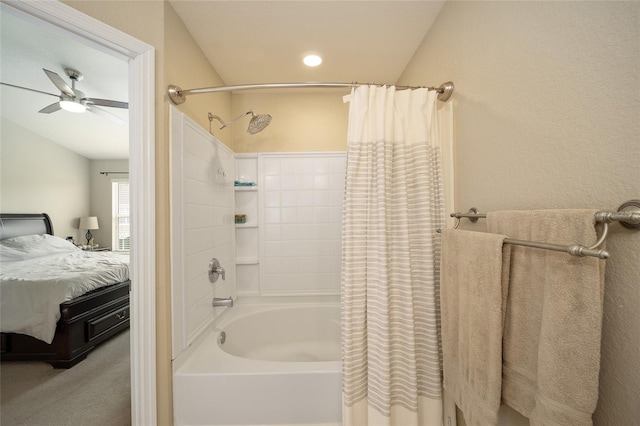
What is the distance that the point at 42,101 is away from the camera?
2.78 meters

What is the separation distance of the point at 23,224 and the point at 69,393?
312cm

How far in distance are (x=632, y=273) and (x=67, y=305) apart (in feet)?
11.1

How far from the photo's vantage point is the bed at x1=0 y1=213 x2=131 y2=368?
197cm

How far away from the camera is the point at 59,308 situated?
6.55ft

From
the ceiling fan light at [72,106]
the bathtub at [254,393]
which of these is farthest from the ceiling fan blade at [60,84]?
the bathtub at [254,393]

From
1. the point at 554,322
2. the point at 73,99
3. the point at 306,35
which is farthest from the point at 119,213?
the point at 554,322

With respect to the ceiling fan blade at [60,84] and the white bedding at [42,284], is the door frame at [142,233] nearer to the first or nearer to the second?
the ceiling fan blade at [60,84]

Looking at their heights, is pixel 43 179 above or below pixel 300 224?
above

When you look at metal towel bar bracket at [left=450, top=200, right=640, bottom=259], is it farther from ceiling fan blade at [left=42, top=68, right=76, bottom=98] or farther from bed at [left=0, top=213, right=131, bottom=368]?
bed at [left=0, top=213, right=131, bottom=368]

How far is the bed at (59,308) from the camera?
1.97 meters

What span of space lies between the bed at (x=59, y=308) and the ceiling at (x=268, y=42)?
191 cm

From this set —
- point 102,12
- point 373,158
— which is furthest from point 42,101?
point 373,158

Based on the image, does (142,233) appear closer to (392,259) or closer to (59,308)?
(392,259)

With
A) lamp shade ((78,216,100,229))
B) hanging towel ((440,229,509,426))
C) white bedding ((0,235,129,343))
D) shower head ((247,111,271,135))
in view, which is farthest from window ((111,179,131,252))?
hanging towel ((440,229,509,426))
